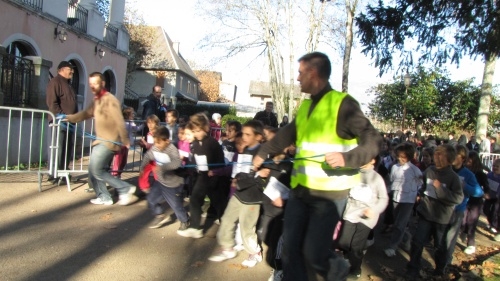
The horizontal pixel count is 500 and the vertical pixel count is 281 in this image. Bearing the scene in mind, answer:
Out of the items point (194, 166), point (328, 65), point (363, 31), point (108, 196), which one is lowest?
point (108, 196)

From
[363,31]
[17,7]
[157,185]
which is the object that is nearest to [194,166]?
[157,185]

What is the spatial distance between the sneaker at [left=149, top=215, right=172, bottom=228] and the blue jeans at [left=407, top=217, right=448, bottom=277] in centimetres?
315

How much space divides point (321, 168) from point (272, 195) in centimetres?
110

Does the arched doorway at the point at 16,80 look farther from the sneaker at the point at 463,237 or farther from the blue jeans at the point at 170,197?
the sneaker at the point at 463,237

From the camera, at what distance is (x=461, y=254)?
6672mm

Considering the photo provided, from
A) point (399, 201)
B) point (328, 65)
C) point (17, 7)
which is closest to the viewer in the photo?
point (328, 65)

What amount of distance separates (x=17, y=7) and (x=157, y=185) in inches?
398

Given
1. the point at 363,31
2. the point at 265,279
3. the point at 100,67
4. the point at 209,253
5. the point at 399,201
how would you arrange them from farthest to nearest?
the point at 100,67 → the point at 363,31 → the point at 399,201 → the point at 209,253 → the point at 265,279

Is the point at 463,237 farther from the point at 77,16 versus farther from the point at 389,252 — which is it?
the point at 77,16

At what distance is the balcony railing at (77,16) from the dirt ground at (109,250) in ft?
37.6

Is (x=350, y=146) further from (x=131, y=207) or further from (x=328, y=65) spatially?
(x=131, y=207)

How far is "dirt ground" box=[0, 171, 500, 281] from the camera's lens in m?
4.27

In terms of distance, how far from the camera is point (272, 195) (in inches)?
168

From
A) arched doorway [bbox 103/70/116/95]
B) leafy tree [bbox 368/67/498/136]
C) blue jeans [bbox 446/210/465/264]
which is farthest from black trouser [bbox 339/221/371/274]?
leafy tree [bbox 368/67/498/136]
